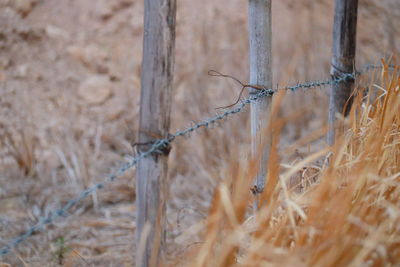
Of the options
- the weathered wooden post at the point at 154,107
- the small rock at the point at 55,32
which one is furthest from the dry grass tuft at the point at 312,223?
the small rock at the point at 55,32

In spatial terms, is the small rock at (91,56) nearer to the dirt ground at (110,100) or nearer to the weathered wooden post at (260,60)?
the dirt ground at (110,100)

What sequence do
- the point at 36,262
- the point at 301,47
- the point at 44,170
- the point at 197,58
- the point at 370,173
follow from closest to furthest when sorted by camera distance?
1. the point at 370,173
2. the point at 36,262
3. the point at 44,170
4. the point at 197,58
5. the point at 301,47

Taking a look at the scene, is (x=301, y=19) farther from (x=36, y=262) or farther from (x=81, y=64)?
(x=36, y=262)

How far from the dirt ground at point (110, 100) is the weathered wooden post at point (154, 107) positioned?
813 mm

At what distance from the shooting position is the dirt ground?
269 centimetres

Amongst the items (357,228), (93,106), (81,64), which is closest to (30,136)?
(93,106)

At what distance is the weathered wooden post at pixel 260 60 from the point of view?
157 centimetres

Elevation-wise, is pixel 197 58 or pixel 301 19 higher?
pixel 301 19

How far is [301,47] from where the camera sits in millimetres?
4105

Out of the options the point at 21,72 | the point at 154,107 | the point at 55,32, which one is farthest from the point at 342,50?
the point at 55,32

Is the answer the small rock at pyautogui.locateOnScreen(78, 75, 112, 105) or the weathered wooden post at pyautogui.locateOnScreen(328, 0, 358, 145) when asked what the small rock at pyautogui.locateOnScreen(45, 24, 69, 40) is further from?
the weathered wooden post at pyautogui.locateOnScreen(328, 0, 358, 145)

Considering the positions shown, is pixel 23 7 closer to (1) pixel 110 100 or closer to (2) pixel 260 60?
(1) pixel 110 100

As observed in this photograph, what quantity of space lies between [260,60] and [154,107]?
16.3 inches

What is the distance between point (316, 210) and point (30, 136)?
267 centimetres
